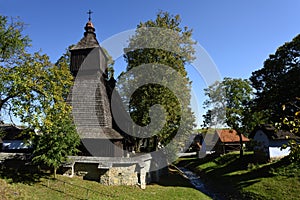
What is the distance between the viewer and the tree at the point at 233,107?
33.4 metres

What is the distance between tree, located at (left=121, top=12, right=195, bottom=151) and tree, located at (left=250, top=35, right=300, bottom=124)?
9.91 meters

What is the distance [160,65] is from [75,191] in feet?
47.7

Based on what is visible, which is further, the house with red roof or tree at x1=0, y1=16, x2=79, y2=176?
the house with red roof

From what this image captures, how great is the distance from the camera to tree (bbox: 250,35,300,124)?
2503 centimetres

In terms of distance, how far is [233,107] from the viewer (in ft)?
115

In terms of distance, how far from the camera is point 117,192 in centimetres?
1791

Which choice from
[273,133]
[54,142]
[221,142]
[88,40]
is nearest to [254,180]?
[273,133]

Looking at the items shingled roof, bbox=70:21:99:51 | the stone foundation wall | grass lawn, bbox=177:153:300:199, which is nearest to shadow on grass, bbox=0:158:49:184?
the stone foundation wall

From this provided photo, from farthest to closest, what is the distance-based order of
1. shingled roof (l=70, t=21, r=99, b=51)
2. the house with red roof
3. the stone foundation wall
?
the house with red roof
shingled roof (l=70, t=21, r=99, b=51)
the stone foundation wall

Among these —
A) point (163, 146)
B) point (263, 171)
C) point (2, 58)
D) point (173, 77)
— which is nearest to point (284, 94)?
point (263, 171)

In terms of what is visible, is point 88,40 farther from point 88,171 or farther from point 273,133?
point 273,133

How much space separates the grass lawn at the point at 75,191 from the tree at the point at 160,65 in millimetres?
6920

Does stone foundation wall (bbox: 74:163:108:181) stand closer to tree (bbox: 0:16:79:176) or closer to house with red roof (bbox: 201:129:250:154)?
tree (bbox: 0:16:79:176)

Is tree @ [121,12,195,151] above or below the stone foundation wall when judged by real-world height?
above
